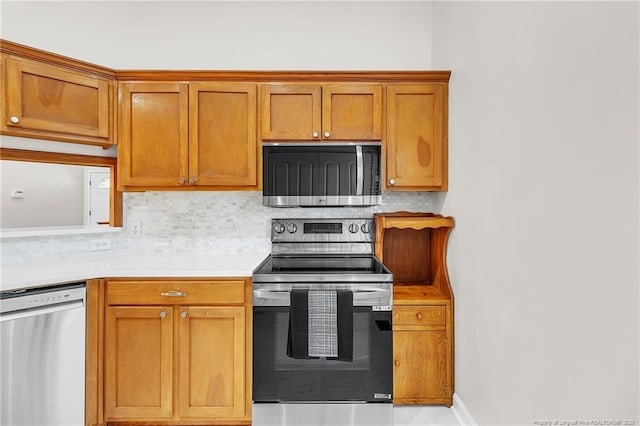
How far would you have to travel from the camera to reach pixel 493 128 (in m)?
1.73

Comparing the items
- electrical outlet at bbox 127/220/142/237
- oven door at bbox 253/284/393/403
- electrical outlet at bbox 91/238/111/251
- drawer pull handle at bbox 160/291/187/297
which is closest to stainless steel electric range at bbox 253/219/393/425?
oven door at bbox 253/284/393/403

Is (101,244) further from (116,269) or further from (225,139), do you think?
(225,139)

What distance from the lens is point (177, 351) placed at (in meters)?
1.95

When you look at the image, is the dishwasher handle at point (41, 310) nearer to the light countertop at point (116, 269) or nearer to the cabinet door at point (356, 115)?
the light countertop at point (116, 269)

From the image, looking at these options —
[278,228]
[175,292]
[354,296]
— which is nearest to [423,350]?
[354,296]

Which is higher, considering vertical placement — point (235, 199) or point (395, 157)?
point (395, 157)

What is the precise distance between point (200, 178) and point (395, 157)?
1.31 m

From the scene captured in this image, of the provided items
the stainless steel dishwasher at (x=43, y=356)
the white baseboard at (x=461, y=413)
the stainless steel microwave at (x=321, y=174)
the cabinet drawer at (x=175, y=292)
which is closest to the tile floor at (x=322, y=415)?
the white baseboard at (x=461, y=413)

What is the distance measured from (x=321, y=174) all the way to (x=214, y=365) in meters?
1.32

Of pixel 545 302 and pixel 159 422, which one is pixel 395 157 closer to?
pixel 545 302

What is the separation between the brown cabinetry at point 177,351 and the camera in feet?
6.37

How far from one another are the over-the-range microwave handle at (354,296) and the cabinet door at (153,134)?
941 mm

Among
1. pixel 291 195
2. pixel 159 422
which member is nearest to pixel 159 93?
pixel 291 195

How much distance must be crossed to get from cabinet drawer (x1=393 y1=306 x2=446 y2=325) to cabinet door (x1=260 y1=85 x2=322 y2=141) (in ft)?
4.11
